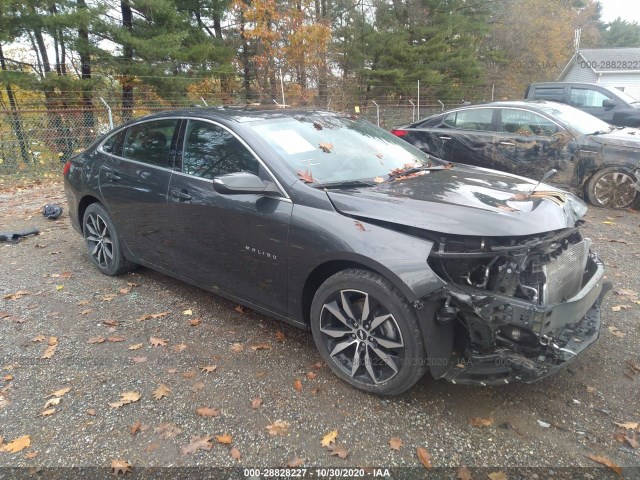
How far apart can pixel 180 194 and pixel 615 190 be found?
620cm

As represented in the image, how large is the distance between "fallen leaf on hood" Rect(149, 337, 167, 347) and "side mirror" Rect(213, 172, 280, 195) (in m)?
1.28

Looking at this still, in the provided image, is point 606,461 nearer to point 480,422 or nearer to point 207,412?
point 480,422

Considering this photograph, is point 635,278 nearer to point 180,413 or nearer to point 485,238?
point 485,238

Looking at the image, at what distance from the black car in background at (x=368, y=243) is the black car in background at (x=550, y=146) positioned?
374cm

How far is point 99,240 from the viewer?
182 inches

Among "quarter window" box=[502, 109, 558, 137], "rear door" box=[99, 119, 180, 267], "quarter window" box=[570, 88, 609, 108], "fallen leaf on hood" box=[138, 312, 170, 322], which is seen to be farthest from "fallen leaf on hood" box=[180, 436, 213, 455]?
"quarter window" box=[570, 88, 609, 108]

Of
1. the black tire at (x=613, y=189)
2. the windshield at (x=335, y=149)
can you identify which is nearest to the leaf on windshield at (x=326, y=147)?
the windshield at (x=335, y=149)

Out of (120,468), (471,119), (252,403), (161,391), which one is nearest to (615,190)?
(471,119)

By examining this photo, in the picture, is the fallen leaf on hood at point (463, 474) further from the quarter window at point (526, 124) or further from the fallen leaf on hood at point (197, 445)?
the quarter window at point (526, 124)

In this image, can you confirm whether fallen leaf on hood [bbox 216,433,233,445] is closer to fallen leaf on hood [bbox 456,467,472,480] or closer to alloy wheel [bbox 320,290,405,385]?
alloy wheel [bbox 320,290,405,385]

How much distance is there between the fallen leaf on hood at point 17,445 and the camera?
7.91 ft

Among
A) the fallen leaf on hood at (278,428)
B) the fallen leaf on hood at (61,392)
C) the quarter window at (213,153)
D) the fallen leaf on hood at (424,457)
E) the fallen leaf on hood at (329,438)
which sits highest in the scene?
the quarter window at (213,153)

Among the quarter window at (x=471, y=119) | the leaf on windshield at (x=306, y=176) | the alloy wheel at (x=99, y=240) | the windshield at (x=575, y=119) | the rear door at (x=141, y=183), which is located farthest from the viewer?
the quarter window at (x=471, y=119)

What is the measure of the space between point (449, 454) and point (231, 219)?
2.00m
